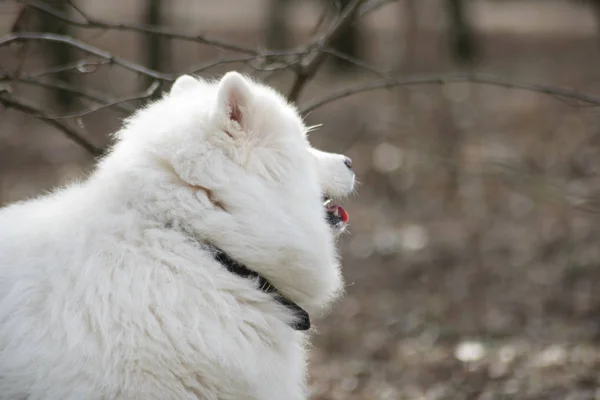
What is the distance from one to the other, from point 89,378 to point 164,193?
77 centimetres

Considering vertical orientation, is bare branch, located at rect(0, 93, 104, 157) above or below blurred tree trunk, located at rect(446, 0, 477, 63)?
below

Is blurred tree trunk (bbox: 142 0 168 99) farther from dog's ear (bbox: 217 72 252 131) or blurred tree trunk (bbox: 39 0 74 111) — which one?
dog's ear (bbox: 217 72 252 131)

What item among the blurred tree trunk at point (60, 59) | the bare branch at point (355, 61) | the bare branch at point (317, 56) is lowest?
the bare branch at point (355, 61)

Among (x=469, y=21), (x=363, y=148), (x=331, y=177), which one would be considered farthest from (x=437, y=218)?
(x=469, y=21)

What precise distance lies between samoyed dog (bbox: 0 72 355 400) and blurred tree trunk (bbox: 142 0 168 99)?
471 inches

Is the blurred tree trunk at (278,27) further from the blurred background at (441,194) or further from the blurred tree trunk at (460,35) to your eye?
the blurred tree trunk at (460,35)

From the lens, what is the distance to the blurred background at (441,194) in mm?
5582

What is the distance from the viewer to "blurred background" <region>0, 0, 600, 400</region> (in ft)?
18.3

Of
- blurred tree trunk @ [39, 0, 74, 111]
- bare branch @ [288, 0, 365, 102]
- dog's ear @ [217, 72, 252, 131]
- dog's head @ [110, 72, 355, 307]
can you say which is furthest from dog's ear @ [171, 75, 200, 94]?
blurred tree trunk @ [39, 0, 74, 111]

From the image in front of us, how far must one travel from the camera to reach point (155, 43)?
51.6ft

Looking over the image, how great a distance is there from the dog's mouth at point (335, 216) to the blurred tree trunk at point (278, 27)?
1619cm

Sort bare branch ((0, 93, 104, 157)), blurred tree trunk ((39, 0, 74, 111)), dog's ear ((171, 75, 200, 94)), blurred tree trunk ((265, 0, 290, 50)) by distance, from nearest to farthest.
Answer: dog's ear ((171, 75, 200, 94)) < bare branch ((0, 93, 104, 157)) < blurred tree trunk ((39, 0, 74, 111)) < blurred tree trunk ((265, 0, 290, 50))

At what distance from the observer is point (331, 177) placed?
357cm

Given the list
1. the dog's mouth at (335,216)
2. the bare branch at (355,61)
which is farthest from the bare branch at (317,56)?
the dog's mouth at (335,216)
